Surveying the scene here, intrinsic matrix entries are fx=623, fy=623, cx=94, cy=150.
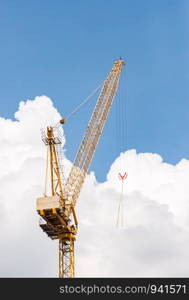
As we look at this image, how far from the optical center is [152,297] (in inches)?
2800

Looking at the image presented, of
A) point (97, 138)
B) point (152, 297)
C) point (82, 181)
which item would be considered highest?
point (97, 138)

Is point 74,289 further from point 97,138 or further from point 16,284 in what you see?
point 97,138

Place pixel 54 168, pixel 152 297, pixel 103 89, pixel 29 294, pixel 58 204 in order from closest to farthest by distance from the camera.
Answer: pixel 152 297 < pixel 29 294 < pixel 58 204 < pixel 54 168 < pixel 103 89

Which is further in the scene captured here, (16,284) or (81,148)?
(81,148)

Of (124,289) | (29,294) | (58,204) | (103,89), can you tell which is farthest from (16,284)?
(103,89)

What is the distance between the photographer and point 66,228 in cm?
16138

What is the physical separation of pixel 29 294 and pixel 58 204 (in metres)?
75.9

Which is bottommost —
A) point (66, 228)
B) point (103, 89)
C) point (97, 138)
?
point (66, 228)

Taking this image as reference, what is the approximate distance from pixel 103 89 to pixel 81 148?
19861 mm

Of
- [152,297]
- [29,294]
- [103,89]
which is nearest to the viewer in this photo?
[152,297]

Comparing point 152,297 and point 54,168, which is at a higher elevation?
point 54,168

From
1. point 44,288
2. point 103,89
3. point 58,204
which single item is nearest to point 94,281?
point 44,288

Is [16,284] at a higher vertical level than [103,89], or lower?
lower

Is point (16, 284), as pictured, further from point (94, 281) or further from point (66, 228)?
point (66, 228)
